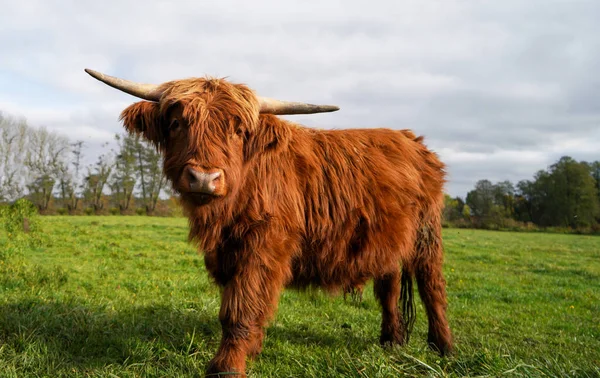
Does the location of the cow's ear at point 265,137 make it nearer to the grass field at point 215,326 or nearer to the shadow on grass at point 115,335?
the grass field at point 215,326

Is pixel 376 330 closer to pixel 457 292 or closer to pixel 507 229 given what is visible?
pixel 457 292

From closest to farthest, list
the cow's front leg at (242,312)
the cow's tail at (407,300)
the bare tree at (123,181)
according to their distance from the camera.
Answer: the cow's front leg at (242,312)
the cow's tail at (407,300)
the bare tree at (123,181)

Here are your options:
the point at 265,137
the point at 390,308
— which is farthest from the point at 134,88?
the point at 390,308

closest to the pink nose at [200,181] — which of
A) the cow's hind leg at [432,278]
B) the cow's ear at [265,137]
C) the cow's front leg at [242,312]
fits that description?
the cow's ear at [265,137]

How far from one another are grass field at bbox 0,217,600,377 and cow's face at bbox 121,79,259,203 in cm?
153

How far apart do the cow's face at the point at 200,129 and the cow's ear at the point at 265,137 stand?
4cm

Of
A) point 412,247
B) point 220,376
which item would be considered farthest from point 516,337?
point 220,376

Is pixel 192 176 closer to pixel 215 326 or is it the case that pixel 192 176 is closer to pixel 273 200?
pixel 273 200

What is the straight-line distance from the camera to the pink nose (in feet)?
9.21

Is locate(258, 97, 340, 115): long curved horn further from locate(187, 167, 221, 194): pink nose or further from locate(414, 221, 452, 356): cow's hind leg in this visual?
locate(414, 221, 452, 356): cow's hind leg

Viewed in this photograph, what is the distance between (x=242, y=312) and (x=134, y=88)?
2.02 m

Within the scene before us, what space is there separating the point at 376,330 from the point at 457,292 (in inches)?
156

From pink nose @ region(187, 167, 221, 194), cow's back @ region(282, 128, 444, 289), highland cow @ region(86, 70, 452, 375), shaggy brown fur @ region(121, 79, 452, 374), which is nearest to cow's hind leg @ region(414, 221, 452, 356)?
shaggy brown fur @ region(121, 79, 452, 374)

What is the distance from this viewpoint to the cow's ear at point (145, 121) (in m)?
3.46
